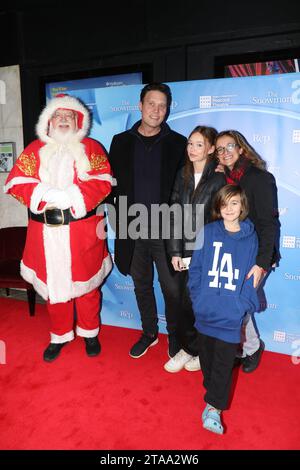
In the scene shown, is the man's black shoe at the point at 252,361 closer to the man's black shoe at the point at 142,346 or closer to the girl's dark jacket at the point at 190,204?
the man's black shoe at the point at 142,346

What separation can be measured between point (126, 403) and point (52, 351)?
2.53ft

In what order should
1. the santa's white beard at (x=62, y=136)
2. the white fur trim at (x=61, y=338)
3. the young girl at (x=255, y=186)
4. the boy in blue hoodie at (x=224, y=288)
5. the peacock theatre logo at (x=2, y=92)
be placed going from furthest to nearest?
the peacock theatre logo at (x=2, y=92) → the white fur trim at (x=61, y=338) → the santa's white beard at (x=62, y=136) → the young girl at (x=255, y=186) → the boy in blue hoodie at (x=224, y=288)

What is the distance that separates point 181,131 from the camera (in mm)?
2658

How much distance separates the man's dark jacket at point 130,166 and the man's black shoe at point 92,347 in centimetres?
60

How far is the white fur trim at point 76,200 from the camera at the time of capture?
2.25 metres

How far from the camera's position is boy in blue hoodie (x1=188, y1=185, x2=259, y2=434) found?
1.79 meters

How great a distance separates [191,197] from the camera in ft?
6.98

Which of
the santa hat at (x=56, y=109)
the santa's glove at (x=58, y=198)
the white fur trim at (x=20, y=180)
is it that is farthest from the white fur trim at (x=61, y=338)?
the santa hat at (x=56, y=109)

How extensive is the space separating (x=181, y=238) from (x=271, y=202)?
1.92 ft

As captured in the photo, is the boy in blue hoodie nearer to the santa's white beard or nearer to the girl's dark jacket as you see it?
the girl's dark jacket

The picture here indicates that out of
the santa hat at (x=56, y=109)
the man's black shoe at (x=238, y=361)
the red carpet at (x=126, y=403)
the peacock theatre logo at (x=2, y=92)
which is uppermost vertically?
the peacock theatre logo at (x=2, y=92)

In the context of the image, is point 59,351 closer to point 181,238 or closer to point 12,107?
point 181,238

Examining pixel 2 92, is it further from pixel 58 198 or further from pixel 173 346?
pixel 173 346

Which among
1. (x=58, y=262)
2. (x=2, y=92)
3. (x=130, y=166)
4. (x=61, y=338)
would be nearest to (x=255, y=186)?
(x=130, y=166)
